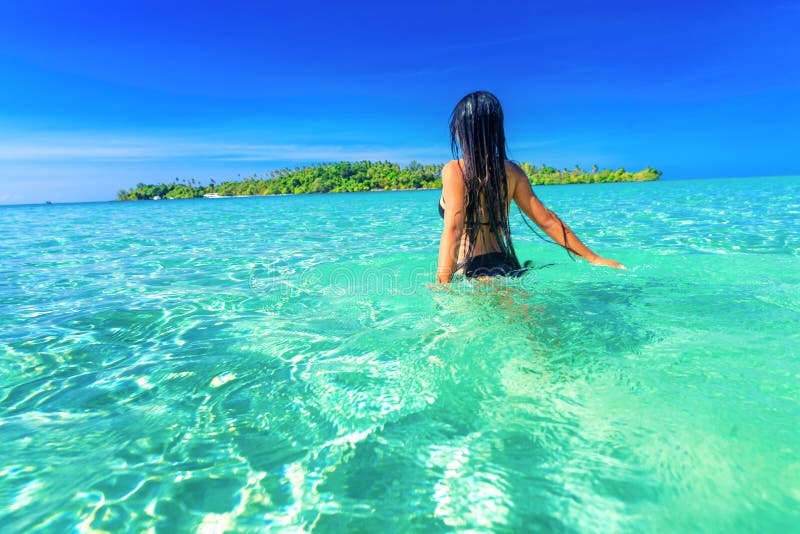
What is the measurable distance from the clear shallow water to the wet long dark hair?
650 mm

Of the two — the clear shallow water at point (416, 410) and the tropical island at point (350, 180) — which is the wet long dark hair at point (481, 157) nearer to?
the clear shallow water at point (416, 410)

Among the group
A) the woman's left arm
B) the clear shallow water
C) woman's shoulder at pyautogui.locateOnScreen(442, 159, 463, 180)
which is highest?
woman's shoulder at pyautogui.locateOnScreen(442, 159, 463, 180)

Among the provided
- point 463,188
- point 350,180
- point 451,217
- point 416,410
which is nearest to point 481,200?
point 463,188

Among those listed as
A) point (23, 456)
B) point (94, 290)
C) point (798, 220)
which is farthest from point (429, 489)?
point (798, 220)

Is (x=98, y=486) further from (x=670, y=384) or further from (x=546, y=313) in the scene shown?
(x=546, y=313)

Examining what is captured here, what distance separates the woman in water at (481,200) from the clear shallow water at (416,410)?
0.32m

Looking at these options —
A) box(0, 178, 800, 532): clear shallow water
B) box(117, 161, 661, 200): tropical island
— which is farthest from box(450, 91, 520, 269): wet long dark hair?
box(117, 161, 661, 200): tropical island

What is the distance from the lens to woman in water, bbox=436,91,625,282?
3.17 metres

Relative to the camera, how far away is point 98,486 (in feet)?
5.83

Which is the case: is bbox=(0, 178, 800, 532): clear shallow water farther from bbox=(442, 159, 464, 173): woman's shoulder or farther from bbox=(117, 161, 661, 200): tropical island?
bbox=(117, 161, 661, 200): tropical island

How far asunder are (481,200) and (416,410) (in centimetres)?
180

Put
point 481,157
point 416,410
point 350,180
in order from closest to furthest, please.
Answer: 1. point 416,410
2. point 481,157
3. point 350,180

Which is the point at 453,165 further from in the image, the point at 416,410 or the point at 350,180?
the point at 350,180

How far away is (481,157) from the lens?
3209 mm
